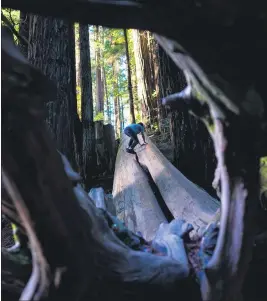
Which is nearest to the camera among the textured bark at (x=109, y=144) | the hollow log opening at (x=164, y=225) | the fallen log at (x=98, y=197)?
the hollow log opening at (x=164, y=225)

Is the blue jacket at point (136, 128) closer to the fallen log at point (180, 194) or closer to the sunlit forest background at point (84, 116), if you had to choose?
the sunlit forest background at point (84, 116)

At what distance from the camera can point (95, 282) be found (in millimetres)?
1561

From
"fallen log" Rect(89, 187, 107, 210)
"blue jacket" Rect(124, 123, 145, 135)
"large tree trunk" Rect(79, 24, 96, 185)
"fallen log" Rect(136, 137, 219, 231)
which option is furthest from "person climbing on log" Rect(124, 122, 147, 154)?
"fallen log" Rect(89, 187, 107, 210)

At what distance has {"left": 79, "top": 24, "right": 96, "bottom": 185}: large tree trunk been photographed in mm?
5629

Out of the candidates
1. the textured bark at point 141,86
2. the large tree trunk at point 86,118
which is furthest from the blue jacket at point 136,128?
the textured bark at point 141,86

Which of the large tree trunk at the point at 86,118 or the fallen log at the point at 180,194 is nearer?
the fallen log at the point at 180,194

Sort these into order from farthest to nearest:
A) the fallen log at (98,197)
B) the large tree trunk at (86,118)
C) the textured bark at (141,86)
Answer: the textured bark at (141,86)
the large tree trunk at (86,118)
the fallen log at (98,197)

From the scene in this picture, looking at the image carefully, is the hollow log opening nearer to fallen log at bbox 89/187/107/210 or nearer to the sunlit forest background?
fallen log at bbox 89/187/107/210

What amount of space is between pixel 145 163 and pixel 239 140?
9.46ft

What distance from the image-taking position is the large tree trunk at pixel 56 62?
4.32 m

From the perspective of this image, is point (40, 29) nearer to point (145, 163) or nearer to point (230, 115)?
point (145, 163)

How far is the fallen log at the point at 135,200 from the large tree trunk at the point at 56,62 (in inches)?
31.2

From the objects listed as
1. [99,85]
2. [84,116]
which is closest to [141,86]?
[84,116]

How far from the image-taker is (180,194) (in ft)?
10.4
